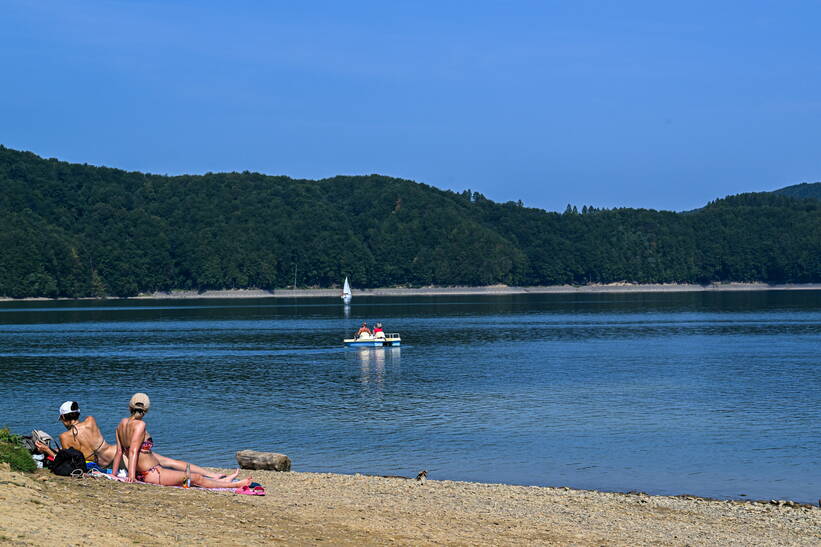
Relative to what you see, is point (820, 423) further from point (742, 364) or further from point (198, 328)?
point (198, 328)

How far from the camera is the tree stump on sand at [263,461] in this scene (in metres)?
A: 26.9

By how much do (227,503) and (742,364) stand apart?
190 ft

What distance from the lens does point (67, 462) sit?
1894cm

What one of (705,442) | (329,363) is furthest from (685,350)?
(705,442)

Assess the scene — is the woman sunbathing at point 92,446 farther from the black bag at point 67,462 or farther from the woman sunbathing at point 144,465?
the black bag at point 67,462

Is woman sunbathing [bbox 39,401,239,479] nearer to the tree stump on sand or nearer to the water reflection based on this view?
the tree stump on sand

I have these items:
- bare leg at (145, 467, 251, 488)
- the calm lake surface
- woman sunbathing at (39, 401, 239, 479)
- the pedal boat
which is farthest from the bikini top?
the pedal boat

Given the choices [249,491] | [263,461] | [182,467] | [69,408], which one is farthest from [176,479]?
[263,461]

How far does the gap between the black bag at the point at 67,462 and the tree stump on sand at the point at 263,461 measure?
26.9 feet

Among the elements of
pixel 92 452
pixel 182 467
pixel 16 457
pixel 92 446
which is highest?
pixel 16 457

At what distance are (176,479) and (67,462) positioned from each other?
2189 millimetres

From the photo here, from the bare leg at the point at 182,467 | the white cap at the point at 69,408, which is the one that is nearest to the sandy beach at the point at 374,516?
the bare leg at the point at 182,467

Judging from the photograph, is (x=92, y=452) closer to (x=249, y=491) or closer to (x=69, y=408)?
(x=69, y=408)

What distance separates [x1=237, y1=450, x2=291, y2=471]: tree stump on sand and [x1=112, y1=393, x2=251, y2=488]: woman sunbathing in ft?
21.5
